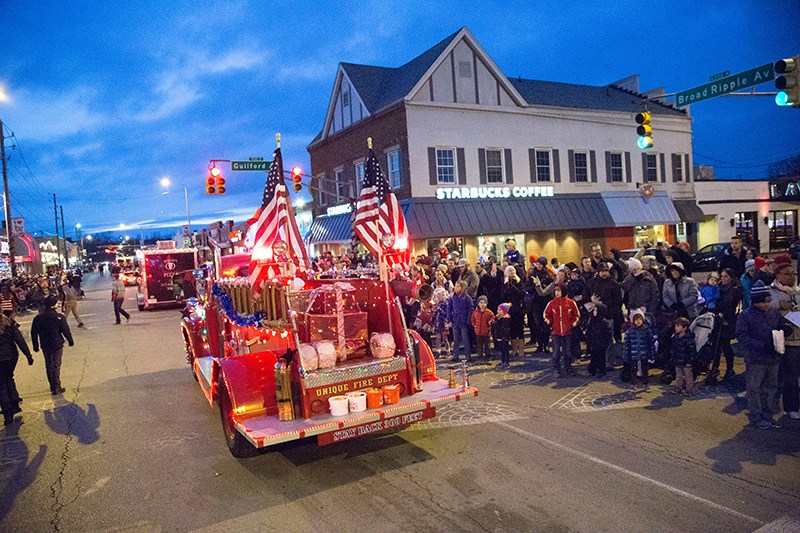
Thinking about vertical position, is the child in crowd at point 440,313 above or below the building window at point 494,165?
below

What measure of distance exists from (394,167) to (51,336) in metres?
17.9

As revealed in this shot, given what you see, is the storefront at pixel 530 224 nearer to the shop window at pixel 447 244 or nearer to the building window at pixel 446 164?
the shop window at pixel 447 244

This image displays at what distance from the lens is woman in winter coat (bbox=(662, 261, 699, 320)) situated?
895 cm

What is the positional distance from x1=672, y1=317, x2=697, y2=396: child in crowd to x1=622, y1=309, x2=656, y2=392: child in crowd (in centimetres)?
56

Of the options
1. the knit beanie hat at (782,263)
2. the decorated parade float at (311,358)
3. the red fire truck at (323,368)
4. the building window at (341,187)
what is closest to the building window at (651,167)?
the building window at (341,187)

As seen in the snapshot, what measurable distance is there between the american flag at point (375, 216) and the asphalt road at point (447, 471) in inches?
107

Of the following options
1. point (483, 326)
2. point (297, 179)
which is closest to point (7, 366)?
point (483, 326)

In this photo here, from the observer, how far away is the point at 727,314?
857 centimetres

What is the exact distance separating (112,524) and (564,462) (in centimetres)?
462

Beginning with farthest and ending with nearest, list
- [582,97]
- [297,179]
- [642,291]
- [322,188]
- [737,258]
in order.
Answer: [322,188] → [582,97] → [297,179] → [737,258] → [642,291]

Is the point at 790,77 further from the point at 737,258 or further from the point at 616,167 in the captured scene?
the point at 616,167

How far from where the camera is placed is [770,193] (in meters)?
35.3

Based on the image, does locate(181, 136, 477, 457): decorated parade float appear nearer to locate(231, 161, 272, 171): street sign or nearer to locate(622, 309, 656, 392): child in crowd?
locate(622, 309, 656, 392): child in crowd

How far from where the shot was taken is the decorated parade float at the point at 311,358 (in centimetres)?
562
